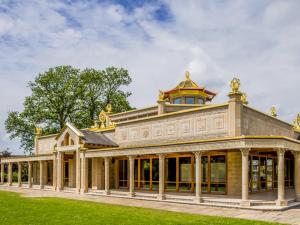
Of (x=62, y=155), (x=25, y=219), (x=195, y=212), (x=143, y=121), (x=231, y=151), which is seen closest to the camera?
(x=25, y=219)

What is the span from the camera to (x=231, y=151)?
933 inches

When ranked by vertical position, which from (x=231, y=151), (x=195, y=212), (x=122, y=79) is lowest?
(x=195, y=212)

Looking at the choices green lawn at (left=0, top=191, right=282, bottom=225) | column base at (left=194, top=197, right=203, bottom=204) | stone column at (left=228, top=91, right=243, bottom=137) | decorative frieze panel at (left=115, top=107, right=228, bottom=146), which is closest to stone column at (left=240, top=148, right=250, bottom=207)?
column base at (left=194, top=197, right=203, bottom=204)

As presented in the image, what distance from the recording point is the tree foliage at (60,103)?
52719 millimetres

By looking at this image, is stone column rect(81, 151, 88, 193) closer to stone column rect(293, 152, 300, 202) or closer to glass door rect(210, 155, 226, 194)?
glass door rect(210, 155, 226, 194)

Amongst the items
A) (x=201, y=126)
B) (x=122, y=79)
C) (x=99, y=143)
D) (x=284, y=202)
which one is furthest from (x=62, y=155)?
(x=122, y=79)

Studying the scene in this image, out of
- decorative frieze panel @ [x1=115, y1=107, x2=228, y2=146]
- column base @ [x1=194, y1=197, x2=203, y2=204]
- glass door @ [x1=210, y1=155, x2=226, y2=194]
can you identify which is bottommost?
column base @ [x1=194, y1=197, x2=203, y2=204]

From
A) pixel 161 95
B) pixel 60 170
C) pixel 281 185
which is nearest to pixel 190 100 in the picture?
pixel 161 95

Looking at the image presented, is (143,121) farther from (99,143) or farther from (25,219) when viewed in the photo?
(25,219)

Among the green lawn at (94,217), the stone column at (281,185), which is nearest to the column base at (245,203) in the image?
the stone column at (281,185)

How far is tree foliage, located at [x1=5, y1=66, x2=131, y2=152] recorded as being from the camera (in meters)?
52.7

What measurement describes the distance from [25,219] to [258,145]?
469 inches

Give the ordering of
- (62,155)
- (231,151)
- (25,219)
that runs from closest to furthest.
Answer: (25,219) < (231,151) < (62,155)

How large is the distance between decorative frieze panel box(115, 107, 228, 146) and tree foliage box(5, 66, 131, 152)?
75.2ft
